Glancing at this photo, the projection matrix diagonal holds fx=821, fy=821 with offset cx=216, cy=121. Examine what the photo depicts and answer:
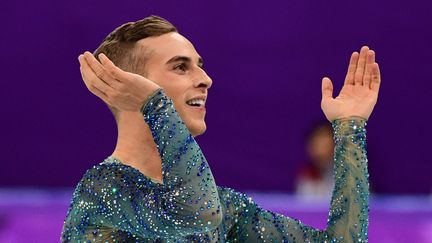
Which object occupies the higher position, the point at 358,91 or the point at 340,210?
the point at 358,91

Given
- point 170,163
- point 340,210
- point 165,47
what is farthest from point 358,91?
point 170,163

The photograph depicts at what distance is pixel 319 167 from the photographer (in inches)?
205

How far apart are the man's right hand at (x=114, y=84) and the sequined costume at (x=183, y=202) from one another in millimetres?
28

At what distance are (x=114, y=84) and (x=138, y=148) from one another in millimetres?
336

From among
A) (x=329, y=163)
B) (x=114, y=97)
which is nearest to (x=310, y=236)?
(x=114, y=97)

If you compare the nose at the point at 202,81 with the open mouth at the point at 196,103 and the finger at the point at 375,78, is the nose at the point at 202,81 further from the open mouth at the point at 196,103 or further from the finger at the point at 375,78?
the finger at the point at 375,78

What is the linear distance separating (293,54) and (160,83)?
3838 millimetres

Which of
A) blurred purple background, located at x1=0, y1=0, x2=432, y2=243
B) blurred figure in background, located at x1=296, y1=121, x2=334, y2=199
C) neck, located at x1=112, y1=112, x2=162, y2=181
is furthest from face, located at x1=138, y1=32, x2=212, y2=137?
blurred purple background, located at x1=0, y1=0, x2=432, y2=243

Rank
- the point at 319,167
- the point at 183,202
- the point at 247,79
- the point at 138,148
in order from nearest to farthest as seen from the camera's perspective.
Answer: the point at 183,202, the point at 138,148, the point at 319,167, the point at 247,79

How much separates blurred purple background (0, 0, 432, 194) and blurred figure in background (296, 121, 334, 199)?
24.1 inches

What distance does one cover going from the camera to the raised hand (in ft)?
7.66

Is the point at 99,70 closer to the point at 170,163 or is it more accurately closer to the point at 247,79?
the point at 170,163

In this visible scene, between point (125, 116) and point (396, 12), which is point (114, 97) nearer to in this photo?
point (125, 116)

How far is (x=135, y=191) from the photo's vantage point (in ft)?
6.66
